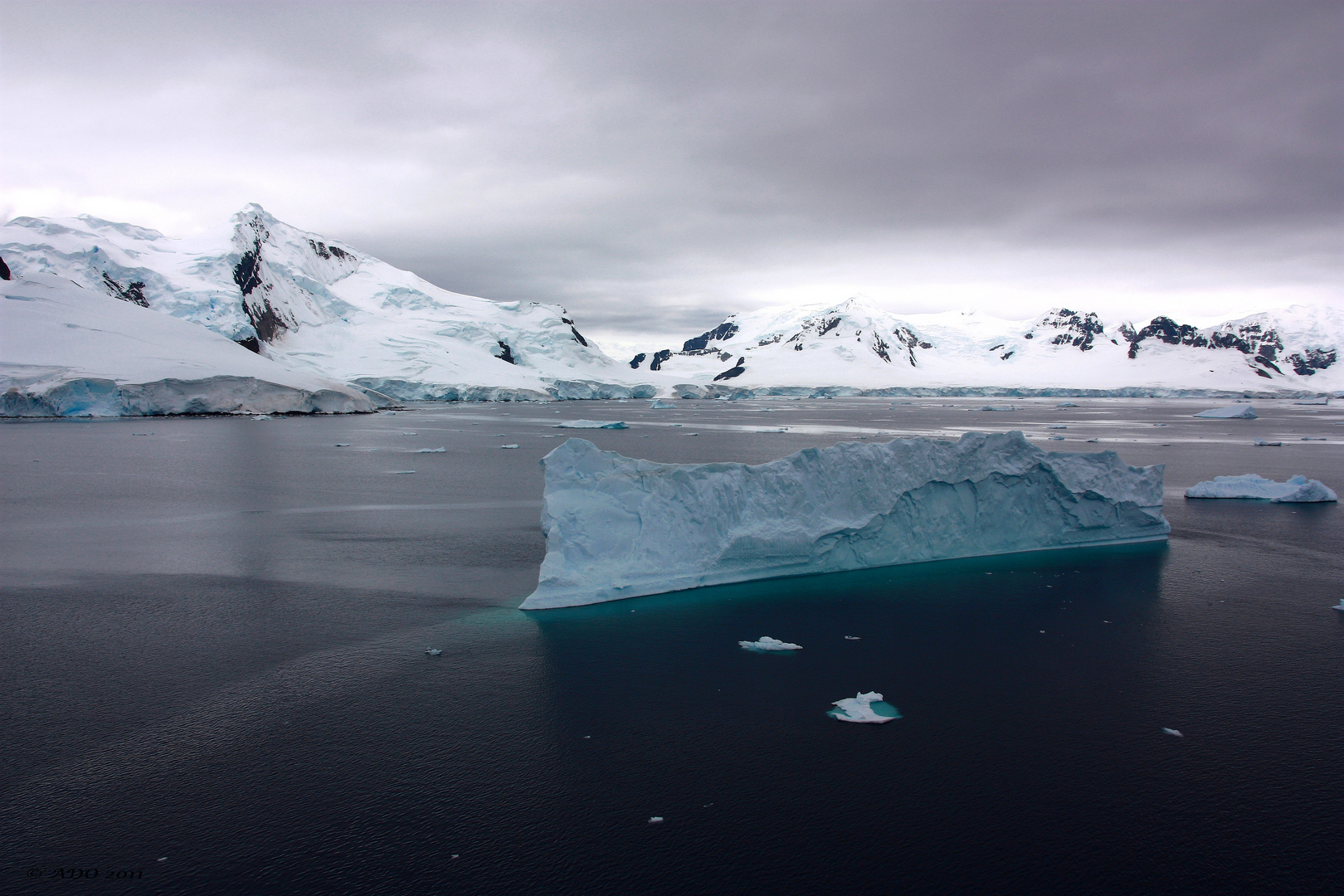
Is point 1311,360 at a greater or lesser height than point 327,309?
lesser

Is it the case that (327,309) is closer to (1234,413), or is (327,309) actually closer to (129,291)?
(129,291)

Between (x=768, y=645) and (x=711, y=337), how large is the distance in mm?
177105

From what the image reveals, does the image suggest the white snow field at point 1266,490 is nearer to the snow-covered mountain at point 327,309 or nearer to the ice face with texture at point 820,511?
the ice face with texture at point 820,511

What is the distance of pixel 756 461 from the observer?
1648 centimetres

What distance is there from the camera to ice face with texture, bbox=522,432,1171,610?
24.2 feet

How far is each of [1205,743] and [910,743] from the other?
162 cm

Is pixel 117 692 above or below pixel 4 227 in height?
below

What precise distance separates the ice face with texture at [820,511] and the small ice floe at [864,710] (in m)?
2.93

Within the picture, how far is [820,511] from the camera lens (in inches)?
328

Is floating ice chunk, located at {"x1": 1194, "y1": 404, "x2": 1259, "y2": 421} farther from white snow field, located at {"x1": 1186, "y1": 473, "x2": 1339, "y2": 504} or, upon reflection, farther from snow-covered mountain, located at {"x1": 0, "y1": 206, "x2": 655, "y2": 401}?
snow-covered mountain, located at {"x1": 0, "y1": 206, "x2": 655, "y2": 401}

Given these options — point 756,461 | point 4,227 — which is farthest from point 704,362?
point 756,461

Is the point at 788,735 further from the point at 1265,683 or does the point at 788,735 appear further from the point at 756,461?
the point at 756,461

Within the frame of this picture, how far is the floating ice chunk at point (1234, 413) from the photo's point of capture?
128 ft

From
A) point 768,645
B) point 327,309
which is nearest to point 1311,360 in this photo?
point 327,309
